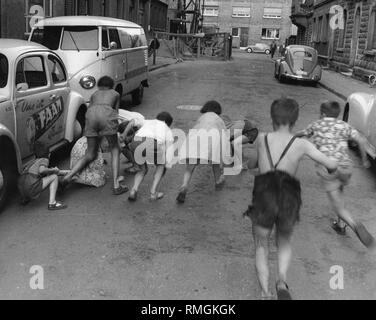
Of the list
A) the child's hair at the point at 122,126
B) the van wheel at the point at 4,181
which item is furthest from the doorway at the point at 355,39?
the van wheel at the point at 4,181

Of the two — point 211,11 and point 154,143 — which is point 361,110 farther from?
point 211,11

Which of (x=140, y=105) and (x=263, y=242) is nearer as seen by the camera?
(x=263, y=242)

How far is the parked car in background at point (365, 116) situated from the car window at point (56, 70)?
15.8 feet

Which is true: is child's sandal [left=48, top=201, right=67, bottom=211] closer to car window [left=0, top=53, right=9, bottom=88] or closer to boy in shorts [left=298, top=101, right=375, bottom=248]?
car window [left=0, top=53, right=9, bottom=88]

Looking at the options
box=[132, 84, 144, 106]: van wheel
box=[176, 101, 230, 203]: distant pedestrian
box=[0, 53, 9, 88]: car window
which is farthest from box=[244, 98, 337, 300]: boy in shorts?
box=[132, 84, 144, 106]: van wheel

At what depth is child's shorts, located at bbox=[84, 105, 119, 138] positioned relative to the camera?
654 centimetres

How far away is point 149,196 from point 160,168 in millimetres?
481

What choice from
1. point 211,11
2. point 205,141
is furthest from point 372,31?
point 211,11

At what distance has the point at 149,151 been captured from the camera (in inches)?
246

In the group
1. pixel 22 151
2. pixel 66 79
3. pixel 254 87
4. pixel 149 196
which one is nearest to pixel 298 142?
pixel 149 196

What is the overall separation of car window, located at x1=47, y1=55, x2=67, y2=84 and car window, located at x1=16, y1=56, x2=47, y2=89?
219mm

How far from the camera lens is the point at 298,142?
394 cm
